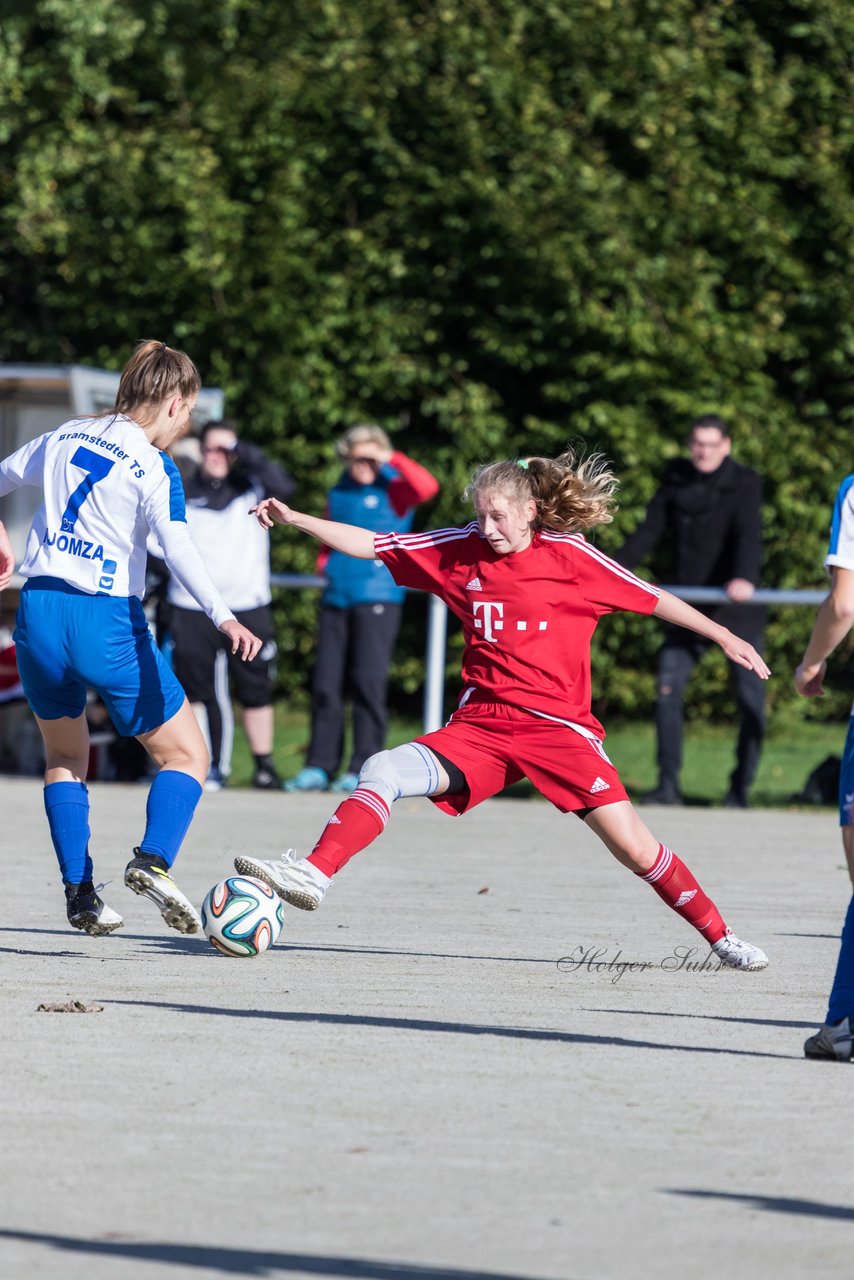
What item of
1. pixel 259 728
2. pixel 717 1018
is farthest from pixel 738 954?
pixel 259 728

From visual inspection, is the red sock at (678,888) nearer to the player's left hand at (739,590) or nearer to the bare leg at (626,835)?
the bare leg at (626,835)

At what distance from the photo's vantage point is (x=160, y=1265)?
3.37 m

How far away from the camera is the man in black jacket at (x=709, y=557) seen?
11875mm

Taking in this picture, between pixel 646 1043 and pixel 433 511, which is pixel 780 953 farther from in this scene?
pixel 433 511

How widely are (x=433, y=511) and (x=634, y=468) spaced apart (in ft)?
A: 5.26

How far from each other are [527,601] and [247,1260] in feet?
10.9

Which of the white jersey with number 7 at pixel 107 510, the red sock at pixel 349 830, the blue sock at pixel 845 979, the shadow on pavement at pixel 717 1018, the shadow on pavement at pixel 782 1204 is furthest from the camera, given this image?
the white jersey with number 7 at pixel 107 510

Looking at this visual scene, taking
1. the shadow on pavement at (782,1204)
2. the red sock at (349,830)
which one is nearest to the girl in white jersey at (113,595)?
the red sock at (349,830)

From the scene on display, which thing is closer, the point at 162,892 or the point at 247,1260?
the point at 247,1260

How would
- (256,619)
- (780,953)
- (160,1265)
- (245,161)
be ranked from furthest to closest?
(245,161) → (256,619) → (780,953) → (160,1265)

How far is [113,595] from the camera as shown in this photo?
21.4ft

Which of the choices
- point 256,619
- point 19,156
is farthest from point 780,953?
point 19,156

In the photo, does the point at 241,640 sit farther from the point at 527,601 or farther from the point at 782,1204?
the point at 782,1204

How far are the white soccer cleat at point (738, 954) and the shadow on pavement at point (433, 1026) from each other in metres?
1.16
